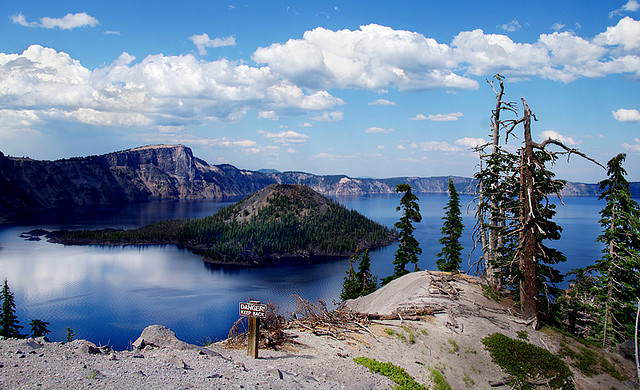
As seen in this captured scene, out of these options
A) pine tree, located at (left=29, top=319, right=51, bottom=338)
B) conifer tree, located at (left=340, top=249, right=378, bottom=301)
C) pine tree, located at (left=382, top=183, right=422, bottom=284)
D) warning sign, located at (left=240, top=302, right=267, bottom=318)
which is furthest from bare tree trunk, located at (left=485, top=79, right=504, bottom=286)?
pine tree, located at (left=29, top=319, right=51, bottom=338)

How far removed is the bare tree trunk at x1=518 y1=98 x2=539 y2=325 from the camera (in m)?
19.5

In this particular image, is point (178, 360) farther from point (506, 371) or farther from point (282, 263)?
point (282, 263)

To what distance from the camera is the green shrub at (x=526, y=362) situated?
52.6 feet

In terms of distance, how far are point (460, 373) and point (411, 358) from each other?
6.61ft

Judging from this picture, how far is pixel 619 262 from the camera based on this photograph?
89.3 feet

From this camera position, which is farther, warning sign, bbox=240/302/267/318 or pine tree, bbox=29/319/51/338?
pine tree, bbox=29/319/51/338

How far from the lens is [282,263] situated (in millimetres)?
149125

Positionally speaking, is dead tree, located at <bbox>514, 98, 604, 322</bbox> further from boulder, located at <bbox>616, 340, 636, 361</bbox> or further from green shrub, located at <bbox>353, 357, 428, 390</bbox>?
green shrub, located at <bbox>353, 357, 428, 390</bbox>

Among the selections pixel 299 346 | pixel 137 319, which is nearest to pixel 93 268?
pixel 137 319

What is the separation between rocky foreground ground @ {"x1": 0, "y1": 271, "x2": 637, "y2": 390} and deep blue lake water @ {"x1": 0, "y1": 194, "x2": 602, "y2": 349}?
3052 centimetres

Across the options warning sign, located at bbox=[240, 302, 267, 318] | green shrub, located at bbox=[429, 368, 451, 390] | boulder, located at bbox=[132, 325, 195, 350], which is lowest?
green shrub, located at bbox=[429, 368, 451, 390]

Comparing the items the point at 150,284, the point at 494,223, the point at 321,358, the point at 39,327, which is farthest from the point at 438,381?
the point at 150,284

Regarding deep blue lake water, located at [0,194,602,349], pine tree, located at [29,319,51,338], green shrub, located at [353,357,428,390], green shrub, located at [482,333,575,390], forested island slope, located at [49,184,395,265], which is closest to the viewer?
green shrub, located at [353,357,428,390]

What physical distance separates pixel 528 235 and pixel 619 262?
12.9 metres
